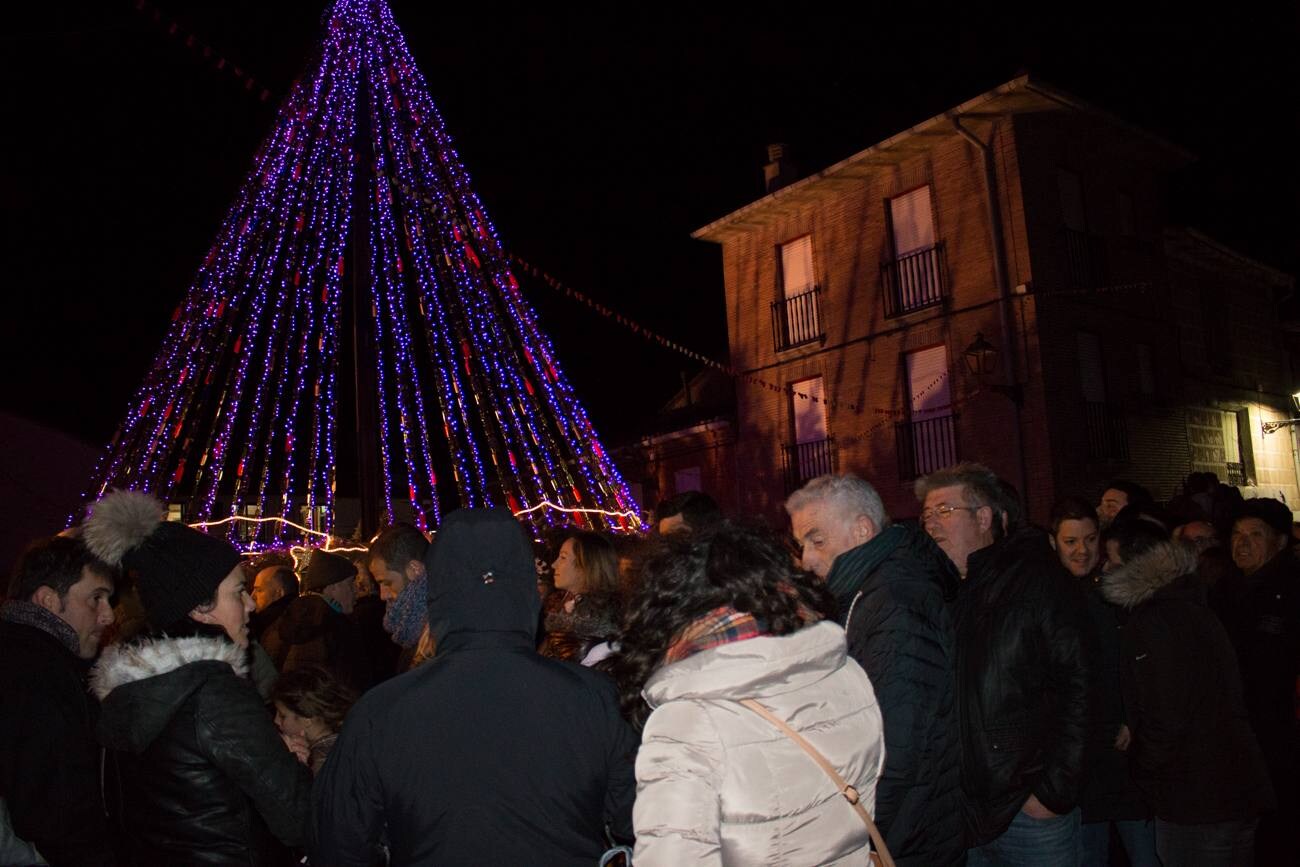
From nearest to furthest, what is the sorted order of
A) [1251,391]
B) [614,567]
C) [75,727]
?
[75,727] < [614,567] < [1251,391]

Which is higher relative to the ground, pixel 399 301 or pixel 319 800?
pixel 399 301

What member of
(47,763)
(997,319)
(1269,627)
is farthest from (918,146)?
(47,763)

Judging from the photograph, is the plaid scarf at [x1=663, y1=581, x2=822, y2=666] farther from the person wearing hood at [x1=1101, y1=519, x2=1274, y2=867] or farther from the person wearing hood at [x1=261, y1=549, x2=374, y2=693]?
the person wearing hood at [x1=261, y1=549, x2=374, y2=693]

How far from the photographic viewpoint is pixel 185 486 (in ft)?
72.7

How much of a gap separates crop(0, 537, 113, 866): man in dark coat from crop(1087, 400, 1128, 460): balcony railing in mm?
13933

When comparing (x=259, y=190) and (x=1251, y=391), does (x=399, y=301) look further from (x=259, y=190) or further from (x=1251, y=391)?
(x=1251, y=391)

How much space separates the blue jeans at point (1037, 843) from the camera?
319 cm

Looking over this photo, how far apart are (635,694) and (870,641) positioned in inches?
36.0

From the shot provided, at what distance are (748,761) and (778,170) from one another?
16.9 meters

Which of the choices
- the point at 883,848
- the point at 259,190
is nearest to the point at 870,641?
the point at 883,848

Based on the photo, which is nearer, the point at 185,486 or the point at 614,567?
the point at 614,567

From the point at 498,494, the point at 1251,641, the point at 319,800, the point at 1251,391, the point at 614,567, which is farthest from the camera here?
the point at 498,494

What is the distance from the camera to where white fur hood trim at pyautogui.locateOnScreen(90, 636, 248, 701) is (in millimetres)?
2377

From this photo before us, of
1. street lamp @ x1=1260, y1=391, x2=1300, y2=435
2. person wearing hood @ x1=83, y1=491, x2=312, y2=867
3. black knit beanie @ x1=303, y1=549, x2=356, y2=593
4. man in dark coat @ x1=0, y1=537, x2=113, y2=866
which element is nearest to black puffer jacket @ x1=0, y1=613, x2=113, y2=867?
man in dark coat @ x1=0, y1=537, x2=113, y2=866
